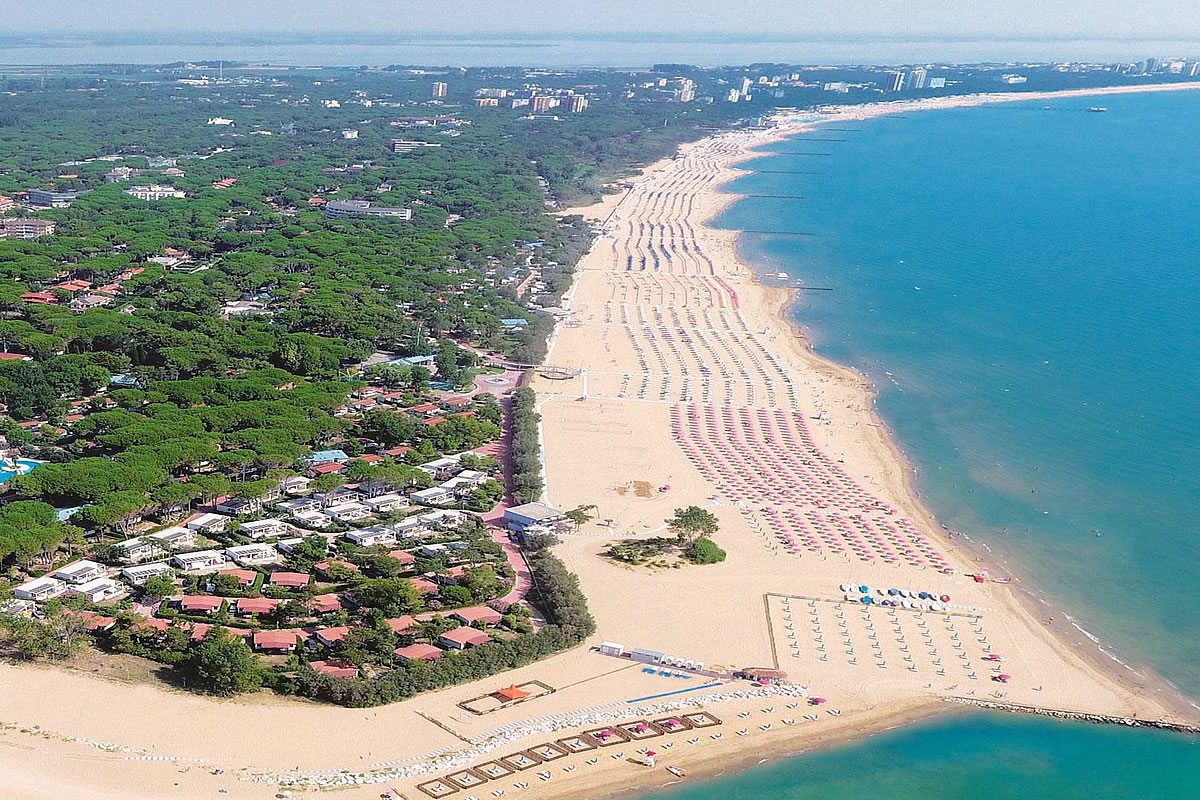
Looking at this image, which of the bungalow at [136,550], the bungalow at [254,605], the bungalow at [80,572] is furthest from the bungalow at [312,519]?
the bungalow at [80,572]

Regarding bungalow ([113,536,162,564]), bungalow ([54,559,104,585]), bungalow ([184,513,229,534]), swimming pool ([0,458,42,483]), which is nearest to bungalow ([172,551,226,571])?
bungalow ([113,536,162,564])

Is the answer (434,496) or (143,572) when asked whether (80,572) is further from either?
(434,496)

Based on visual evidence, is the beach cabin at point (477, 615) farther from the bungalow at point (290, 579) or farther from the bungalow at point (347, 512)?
the bungalow at point (347, 512)

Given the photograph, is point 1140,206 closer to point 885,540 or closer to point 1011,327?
point 1011,327

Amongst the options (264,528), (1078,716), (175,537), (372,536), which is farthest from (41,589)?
(1078,716)

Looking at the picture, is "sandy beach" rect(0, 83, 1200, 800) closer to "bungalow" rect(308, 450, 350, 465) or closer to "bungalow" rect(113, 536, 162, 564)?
"bungalow" rect(113, 536, 162, 564)
